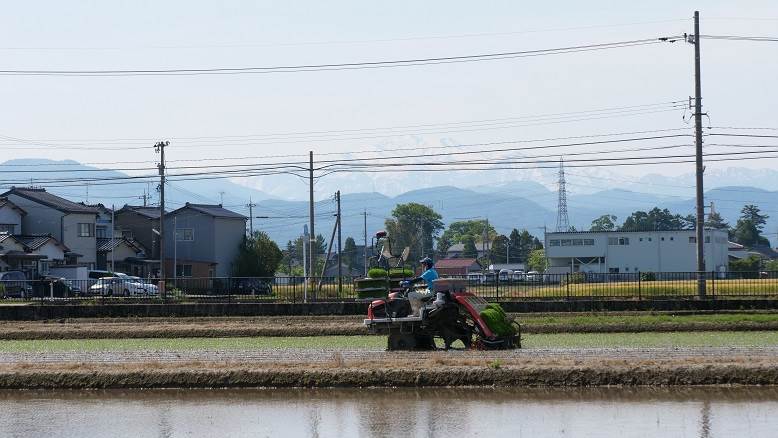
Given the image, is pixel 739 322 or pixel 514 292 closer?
pixel 739 322

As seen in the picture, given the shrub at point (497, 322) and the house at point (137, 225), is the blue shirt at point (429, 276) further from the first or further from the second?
the house at point (137, 225)

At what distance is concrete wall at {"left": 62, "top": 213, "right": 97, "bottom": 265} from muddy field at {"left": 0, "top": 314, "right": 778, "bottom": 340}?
4589cm

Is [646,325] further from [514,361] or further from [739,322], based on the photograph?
[514,361]

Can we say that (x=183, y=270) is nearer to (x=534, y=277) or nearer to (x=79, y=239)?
(x=79, y=239)

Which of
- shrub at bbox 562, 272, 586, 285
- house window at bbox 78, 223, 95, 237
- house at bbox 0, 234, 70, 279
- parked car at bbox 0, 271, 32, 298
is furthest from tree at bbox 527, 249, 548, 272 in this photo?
shrub at bbox 562, 272, 586, 285

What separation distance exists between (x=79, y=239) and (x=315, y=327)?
54.1 m

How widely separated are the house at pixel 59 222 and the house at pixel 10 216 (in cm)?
82

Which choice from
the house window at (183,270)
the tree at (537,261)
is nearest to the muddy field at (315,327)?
the house window at (183,270)

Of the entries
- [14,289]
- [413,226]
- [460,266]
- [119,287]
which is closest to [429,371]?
[119,287]

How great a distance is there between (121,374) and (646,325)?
1634 cm

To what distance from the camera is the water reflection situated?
45.8ft

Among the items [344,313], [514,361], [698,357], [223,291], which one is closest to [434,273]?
[514,361]

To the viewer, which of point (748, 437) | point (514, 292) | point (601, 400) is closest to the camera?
point (748, 437)

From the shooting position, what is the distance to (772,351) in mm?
21109
